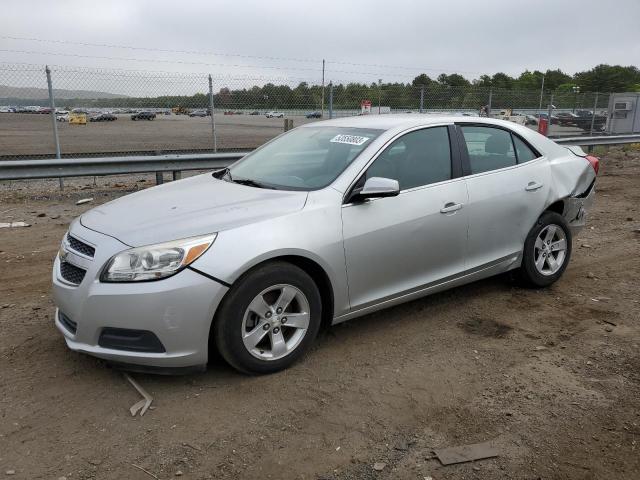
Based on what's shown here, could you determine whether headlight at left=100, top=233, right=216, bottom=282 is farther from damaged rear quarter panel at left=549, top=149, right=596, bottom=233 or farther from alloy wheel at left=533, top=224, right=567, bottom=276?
damaged rear quarter panel at left=549, top=149, right=596, bottom=233

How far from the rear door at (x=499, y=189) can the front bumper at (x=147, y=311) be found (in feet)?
7.30

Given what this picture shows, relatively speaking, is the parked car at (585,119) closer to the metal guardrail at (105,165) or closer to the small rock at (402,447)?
the metal guardrail at (105,165)

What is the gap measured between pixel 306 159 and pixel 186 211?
113cm

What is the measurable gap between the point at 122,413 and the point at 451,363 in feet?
6.73

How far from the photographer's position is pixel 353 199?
12.2 ft

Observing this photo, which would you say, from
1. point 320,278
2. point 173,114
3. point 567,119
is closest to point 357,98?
point 173,114

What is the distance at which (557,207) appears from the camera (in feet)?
16.9

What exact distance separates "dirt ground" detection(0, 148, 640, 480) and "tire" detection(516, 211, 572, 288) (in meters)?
0.29

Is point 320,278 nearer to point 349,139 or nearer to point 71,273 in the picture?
point 349,139

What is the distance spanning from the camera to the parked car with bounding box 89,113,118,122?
11.5 m

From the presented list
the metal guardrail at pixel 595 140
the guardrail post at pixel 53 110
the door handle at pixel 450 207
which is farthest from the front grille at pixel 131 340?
the metal guardrail at pixel 595 140

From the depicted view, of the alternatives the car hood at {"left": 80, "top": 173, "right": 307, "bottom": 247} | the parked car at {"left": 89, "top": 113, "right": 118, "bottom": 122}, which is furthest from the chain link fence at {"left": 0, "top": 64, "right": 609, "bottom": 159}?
the car hood at {"left": 80, "top": 173, "right": 307, "bottom": 247}

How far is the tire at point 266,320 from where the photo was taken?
322 centimetres

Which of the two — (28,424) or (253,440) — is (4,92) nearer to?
(28,424)
